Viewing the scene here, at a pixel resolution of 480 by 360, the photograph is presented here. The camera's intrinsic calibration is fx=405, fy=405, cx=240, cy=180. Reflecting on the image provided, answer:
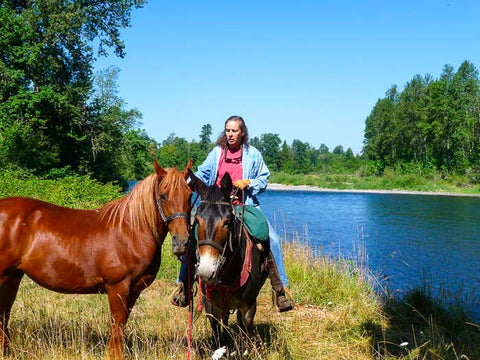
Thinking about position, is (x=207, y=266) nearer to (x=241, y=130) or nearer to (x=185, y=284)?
(x=185, y=284)

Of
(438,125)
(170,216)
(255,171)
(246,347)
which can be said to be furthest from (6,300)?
(438,125)

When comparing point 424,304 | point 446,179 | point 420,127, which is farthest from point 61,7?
point 420,127

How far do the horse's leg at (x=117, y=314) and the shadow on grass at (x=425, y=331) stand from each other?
2735mm

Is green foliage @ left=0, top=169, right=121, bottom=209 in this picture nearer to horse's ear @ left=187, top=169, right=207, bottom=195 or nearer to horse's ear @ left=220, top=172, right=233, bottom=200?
horse's ear @ left=187, top=169, right=207, bottom=195

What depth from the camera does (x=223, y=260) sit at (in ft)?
9.78

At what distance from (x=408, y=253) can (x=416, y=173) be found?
143 feet

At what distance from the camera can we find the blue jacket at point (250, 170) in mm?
3795

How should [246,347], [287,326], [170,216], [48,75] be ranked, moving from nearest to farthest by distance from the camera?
[170,216], [246,347], [287,326], [48,75]

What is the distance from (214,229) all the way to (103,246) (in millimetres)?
1081

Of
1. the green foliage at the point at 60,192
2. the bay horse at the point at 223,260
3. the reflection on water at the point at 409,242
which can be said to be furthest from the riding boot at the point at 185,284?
the green foliage at the point at 60,192

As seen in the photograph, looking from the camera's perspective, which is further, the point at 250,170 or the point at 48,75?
the point at 48,75

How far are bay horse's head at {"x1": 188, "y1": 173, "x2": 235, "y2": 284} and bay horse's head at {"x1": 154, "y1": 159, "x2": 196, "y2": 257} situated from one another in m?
0.14

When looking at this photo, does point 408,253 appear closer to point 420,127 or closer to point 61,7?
point 61,7

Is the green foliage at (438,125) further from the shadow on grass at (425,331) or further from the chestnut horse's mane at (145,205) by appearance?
the chestnut horse's mane at (145,205)
